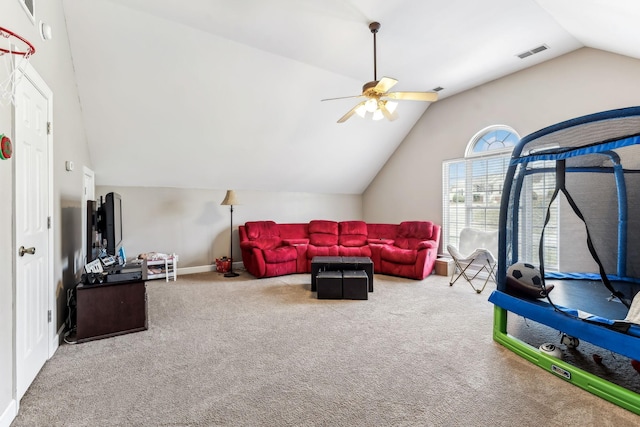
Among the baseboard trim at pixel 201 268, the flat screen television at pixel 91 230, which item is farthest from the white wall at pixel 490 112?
the flat screen television at pixel 91 230

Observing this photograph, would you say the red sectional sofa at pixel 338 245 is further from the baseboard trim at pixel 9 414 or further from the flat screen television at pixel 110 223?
the baseboard trim at pixel 9 414

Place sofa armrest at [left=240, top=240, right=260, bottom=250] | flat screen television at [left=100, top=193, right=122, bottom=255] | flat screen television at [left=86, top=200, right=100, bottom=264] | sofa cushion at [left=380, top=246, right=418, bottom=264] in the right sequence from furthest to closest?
sofa armrest at [left=240, top=240, right=260, bottom=250] < sofa cushion at [left=380, top=246, right=418, bottom=264] < flat screen television at [left=100, top=193, right=122, bottom=255] < flat screen television at [left=86, top=200, right=100, bottom=264]

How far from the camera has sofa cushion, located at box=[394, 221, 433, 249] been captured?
5355 mm

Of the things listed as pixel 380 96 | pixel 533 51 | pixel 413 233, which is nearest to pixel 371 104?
pixel 380 96

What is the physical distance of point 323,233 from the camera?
614 centimetres

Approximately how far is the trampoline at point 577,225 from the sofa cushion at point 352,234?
11.1 feet

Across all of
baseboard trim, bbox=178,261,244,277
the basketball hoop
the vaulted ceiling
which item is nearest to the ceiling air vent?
the vaulted ceiling

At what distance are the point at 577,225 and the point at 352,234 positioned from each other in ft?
12.5

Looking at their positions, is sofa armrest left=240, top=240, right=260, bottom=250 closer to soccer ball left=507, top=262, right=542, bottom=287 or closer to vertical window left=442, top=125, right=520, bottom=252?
vertical window left=442, top=125, right=520, bottom=252

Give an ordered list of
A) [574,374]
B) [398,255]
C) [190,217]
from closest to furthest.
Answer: [574,374] → [398,255] → [190,217]

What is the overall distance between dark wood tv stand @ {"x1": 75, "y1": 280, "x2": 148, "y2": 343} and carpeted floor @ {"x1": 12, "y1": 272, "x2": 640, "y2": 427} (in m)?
0.11

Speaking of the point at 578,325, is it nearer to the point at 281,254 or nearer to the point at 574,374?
the point at 574,374

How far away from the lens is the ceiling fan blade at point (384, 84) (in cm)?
269

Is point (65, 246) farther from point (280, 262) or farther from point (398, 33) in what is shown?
point (398, 33)
